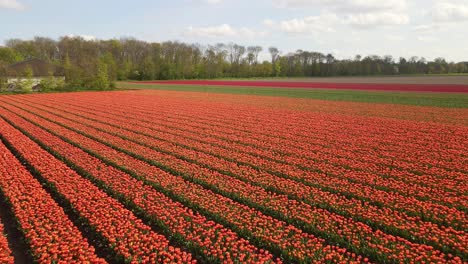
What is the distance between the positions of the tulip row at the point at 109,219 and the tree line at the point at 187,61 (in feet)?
291

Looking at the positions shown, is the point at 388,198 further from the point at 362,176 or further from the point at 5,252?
the point at 5,252

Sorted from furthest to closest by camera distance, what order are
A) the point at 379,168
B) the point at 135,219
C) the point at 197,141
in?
1. the point at 197,141
2. the point at 379,168
3. the point at 135,219

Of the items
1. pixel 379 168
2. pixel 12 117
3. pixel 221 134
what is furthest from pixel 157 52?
pixel 379 168

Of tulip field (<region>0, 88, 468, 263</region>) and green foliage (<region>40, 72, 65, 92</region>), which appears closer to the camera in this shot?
tulip field (<region>0, 88, 468, 263</region>)

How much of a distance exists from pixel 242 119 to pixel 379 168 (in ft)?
44.8

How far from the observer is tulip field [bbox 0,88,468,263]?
23.7 ft

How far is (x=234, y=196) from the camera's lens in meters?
10.2

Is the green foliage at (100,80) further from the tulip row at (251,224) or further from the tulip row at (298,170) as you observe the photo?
the tulip row at (251,224)

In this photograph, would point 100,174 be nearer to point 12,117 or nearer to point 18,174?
point 18,174

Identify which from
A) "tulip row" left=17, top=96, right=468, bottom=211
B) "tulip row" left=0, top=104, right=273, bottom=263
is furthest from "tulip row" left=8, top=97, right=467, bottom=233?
"tulip row" left=0, top=104, right=273, bottom=263

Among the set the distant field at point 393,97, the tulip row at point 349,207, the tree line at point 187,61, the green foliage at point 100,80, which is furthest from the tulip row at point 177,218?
the tree line at point 187,61

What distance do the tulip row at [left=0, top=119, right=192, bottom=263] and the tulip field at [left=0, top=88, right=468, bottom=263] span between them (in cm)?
4

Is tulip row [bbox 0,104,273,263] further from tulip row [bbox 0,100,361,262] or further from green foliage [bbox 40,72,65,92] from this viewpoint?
green foliage [bbox 40,72,65,92]

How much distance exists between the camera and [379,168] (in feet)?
42.3
